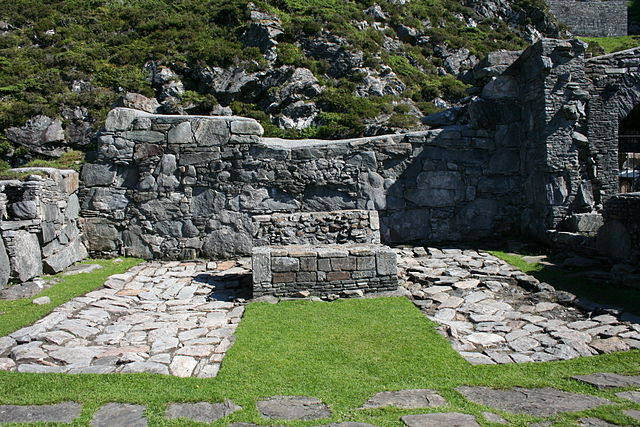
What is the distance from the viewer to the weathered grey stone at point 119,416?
3293 mm

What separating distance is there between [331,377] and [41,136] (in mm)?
19610

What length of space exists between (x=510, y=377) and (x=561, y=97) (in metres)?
7.58

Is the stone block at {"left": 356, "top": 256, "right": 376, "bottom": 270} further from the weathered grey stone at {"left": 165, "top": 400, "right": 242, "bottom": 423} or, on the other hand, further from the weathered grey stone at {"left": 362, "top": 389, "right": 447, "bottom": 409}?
the weathered grey stone at {"left": 165, "top": 400, "right": 242, "bottom": 423}

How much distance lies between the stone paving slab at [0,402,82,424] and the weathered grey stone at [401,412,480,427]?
92.9 inches

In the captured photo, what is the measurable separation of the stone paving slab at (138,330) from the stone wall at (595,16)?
1869 inches

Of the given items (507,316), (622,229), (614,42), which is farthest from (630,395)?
(614,42)

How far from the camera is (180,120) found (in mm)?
9930

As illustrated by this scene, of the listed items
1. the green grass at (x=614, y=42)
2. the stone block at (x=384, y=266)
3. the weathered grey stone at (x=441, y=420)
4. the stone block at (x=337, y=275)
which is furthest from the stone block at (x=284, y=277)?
the green grass at (x=614, y=42)

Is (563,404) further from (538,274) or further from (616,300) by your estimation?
(538,274)

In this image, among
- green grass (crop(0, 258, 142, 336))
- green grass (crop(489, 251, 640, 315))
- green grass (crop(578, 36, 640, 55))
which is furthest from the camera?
green grass (crop(578, 36, 640, 55))

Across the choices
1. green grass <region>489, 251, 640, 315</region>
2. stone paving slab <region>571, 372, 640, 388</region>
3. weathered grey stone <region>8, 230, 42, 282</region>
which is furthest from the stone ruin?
stone paving slab <region>571, 372, 640, 388</region>

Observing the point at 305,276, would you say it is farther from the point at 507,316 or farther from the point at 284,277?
the point at 507,316

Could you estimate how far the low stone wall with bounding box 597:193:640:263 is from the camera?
7.50 m

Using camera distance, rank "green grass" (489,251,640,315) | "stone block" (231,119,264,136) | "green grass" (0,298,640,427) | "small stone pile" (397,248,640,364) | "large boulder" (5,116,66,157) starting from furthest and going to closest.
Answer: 1. "large boulder" (5,116,66,157)
2. "stone block" (231,119,264,136)
3. "green grass" (489,251,640,315)
4. "small stone pile" (397,248,640,364)
5. "green grass" (0,298,640,427)
